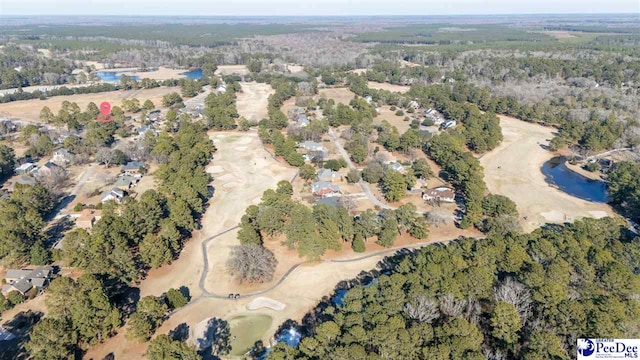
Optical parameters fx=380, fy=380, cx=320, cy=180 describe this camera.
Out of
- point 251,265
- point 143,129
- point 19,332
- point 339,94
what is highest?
point 339,94

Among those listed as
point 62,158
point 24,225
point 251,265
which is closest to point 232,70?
point 62,158

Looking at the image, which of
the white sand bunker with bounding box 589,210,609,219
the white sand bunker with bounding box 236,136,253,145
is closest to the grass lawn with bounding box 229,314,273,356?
the white sand bunker with bounding box 589,210,609,219

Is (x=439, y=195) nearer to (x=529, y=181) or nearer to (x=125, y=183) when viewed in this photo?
(x=529, y=181)

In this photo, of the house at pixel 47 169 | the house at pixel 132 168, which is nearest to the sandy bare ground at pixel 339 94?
the house at pixel 132 168

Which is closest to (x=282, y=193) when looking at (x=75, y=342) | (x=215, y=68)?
(x=75, y=342)

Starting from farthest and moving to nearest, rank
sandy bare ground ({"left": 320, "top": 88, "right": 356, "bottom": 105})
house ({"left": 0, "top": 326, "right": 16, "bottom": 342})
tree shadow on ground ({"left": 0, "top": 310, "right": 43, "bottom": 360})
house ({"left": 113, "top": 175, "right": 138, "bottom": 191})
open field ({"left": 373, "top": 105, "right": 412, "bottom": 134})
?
sandy bare ground ({"left": 320, "top": 88, "right": 356, "bottom": 105}) → open field ({"left": 373, "top": 105, "right": 412, "bottom": 134}) → house ({"left": 113, "top": 175, "right": 138, "bottom": 191}) → house ({"left": 0, "top": 326, "right": 16, "bottom": 342}) → tree shadow on ground ({"left": 0, "top": 310, "right": 43, "bottom": 360})

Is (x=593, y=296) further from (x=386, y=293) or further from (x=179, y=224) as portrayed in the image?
(x=179, y=224)

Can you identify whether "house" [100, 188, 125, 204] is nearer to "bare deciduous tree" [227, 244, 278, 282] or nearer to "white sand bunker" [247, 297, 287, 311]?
"bare deciduous tree" [227, 244, 278, 282]
